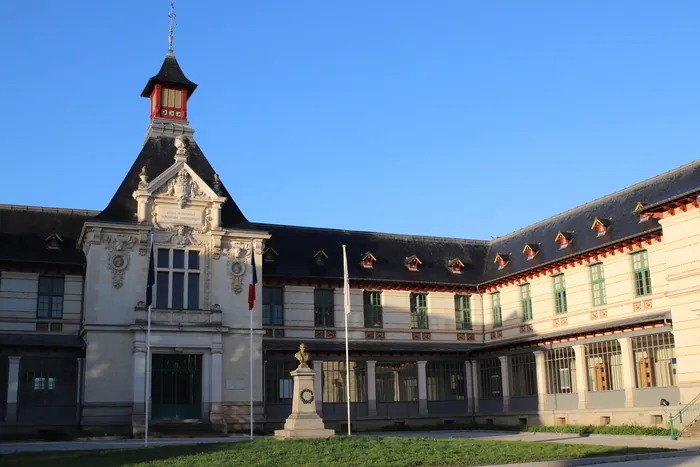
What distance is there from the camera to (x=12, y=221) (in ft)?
132

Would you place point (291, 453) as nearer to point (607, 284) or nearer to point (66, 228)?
point (607, 284)

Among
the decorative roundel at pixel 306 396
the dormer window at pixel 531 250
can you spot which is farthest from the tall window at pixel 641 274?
the decorative roundel at pixel 306 396

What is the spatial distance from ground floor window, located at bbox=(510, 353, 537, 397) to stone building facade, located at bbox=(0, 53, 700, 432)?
0.10 meters

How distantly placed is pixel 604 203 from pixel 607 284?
17.4ft

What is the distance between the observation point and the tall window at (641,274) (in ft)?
112

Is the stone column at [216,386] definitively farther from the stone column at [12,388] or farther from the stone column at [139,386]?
the stone column at [12,388]

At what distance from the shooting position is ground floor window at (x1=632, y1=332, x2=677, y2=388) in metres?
31.8

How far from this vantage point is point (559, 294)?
3953 cm

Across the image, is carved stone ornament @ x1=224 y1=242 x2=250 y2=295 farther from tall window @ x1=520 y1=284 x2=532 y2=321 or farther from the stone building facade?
tall window @ x1=520 y1=284 x2=532 y2=321

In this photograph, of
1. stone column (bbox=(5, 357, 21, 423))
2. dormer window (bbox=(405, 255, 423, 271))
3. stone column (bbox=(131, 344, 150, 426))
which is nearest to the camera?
stone column (bbox=(5, 357, 21, 423))

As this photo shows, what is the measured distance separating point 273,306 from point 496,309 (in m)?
12.3

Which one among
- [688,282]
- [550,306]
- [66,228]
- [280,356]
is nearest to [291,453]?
[688,282]

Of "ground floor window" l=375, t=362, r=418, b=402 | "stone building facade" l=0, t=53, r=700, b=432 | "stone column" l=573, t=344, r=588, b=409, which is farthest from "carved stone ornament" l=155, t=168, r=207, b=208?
"stone column" l=573, t=344, r=588, b=409

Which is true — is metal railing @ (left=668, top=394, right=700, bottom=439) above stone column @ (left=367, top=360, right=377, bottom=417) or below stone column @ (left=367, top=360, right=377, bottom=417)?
below
